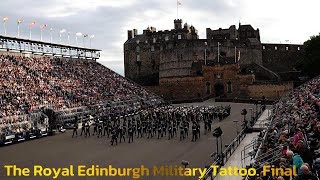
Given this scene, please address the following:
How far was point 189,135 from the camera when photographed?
25828 mm

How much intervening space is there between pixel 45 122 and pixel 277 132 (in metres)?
20.9

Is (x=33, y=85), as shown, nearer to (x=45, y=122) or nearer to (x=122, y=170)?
(x=45, y=122)

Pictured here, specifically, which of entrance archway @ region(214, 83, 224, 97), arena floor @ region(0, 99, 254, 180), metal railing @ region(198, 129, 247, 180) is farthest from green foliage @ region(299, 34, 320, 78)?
metal railing @ region(198, 129, 247, 180)

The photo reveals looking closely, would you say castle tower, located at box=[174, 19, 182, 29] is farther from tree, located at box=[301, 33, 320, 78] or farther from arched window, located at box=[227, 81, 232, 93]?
tree, located at box=[301, 33, 320, 78]

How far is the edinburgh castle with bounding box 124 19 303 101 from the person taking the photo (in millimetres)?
55906

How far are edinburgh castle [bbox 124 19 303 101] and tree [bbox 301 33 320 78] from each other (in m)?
4.87

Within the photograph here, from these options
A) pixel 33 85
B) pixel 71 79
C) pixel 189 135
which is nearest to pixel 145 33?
pixel 71 79

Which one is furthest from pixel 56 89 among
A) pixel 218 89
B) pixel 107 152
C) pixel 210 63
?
pixel 210 63

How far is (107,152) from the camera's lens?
20.8 metres

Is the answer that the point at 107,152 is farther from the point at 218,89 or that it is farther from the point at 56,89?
the point at 218,89

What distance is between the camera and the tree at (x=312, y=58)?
56031mm

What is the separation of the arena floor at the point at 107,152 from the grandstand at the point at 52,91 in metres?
3.20

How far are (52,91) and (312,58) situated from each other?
4131cm

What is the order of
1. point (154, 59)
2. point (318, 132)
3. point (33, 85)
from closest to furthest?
point (318, 132)
point (33, 85)
point (154, 59)
